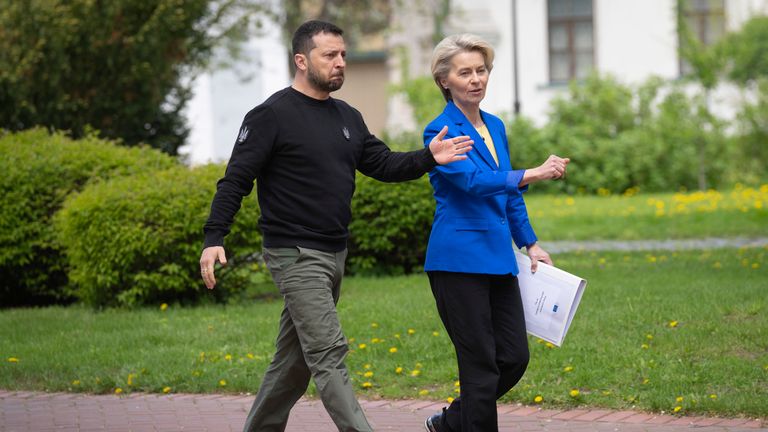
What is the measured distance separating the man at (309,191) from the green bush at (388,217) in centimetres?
609

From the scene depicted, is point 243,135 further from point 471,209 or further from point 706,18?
point 706,18

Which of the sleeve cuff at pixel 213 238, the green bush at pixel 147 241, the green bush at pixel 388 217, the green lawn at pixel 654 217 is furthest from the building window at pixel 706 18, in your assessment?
the sleeve cuff at pixel 213 238

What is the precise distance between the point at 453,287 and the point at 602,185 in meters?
16.9

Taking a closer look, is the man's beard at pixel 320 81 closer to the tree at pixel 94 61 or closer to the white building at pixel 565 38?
the tree at pixel 94 61

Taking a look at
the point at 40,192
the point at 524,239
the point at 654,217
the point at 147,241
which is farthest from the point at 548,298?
the point at 654,217

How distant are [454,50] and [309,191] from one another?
884 mm

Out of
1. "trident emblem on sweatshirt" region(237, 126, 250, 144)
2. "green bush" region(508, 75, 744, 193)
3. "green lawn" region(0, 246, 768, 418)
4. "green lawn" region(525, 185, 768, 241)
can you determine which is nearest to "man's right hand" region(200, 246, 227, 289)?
"trident emblem on sweatshirt" region(237, 126, 250, 144)

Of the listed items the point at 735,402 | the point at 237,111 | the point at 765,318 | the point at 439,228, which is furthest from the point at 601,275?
the point at 237,111

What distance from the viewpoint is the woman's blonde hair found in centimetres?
517

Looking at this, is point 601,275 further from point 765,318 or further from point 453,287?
point 453,287

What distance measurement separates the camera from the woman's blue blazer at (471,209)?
4.99 metres

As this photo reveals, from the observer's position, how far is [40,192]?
11.0m

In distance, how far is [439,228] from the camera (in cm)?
518

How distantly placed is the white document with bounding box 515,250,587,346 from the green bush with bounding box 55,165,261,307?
16.2 ft
